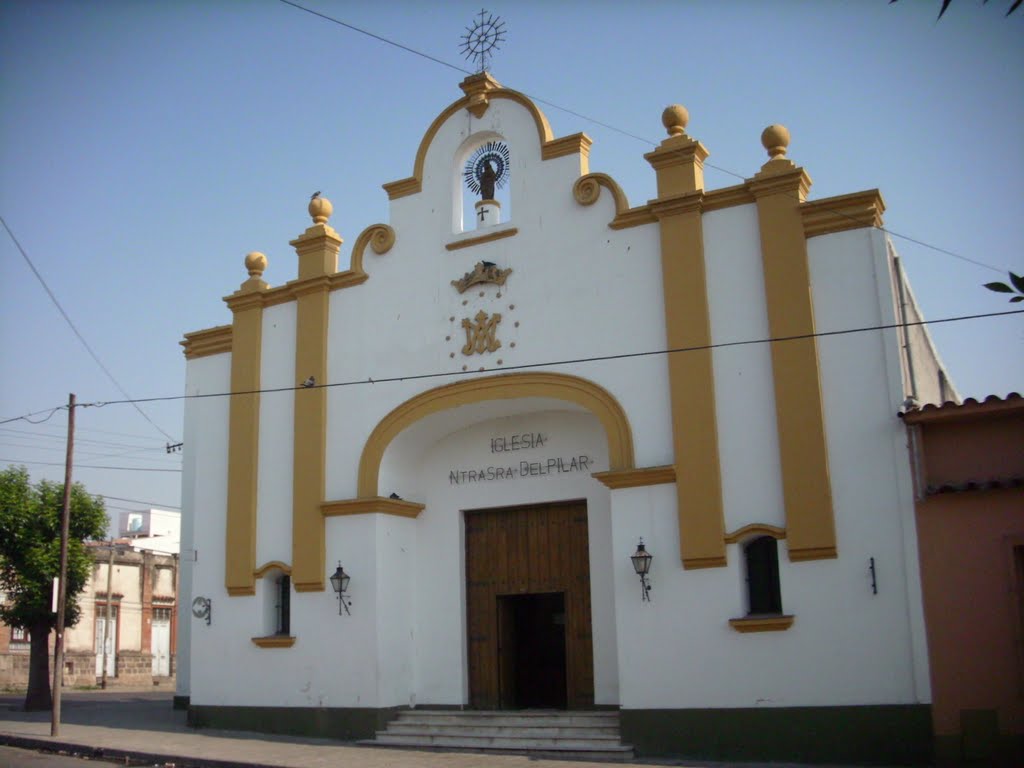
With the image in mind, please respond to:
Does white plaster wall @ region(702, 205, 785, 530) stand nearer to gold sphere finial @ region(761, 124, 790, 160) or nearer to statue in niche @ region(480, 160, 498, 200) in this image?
gold sphere finial @ region(761, 124, 790, 160)

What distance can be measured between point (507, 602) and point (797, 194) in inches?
317

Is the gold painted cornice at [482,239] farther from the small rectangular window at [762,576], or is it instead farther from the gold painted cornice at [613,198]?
the small rectangular window at [762,576]

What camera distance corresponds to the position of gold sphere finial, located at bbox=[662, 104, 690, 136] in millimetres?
15586

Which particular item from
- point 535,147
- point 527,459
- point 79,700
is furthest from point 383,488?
point 79,700

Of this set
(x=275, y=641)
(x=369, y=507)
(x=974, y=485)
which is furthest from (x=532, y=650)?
(x=974, y=485)

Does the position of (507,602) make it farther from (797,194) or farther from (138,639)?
(138,639)

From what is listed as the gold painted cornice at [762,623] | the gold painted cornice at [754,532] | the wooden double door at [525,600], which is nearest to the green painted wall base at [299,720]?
the wooden double door at [525,600]

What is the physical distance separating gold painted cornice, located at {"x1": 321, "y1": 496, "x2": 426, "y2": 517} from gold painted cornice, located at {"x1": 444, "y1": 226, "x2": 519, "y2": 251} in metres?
4.30

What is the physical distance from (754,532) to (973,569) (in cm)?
271

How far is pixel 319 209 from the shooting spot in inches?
746

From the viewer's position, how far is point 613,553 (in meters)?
15.0

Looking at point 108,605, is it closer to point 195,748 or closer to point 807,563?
point 195,748

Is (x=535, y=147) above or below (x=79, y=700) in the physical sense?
above

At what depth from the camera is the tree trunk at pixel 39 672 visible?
23188 mm
